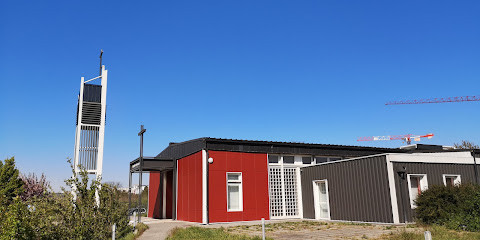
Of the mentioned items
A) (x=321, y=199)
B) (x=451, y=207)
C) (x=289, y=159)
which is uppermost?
(x=289, y=159)

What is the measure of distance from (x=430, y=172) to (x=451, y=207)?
91.4 inches

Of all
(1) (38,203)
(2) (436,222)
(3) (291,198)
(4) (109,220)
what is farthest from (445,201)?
(1) (38,203)

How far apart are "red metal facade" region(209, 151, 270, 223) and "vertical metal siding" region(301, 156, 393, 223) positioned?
7.87 ft

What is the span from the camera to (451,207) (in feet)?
41.0

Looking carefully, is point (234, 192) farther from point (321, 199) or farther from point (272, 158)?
point (321, 199)

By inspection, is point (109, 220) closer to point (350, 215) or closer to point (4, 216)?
point (4, 216)

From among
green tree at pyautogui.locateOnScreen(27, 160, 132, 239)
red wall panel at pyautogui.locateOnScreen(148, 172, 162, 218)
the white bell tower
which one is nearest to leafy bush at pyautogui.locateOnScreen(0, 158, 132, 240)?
green tree at pyautogui.locateOnScreen(27, 160, 132, 239)

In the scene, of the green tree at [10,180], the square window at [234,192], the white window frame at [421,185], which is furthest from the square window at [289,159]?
the green tree at [10,180]

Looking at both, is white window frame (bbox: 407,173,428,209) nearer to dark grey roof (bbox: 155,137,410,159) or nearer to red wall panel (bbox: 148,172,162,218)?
dark grey roof (bbox: 155,137,410,159)

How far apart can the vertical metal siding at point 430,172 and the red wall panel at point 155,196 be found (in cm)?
1301

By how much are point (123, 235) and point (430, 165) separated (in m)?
12.0

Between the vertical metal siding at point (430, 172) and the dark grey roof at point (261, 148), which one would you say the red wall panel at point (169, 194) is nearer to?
the dark grey roof at point (261, 148)

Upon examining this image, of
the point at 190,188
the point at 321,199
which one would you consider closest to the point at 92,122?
the point at 190,188

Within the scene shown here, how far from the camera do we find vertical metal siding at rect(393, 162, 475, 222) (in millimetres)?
13539
